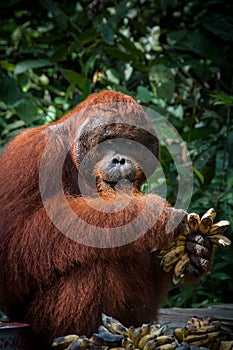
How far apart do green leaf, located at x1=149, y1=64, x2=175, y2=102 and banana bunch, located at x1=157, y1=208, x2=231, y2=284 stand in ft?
8.19

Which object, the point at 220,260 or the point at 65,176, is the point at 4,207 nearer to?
the point at 65,176

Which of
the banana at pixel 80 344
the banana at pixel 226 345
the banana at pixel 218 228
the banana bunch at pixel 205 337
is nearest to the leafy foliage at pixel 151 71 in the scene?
the banana at pixel 218 228

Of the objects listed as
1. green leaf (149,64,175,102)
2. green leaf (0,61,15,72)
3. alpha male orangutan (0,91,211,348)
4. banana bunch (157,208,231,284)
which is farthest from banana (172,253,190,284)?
green leaf (0,61,15,72)

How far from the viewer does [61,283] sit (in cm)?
302

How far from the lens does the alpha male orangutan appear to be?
295 centimetres

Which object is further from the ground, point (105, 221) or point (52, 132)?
point (52, 132)

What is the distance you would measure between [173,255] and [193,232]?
161 millimetres

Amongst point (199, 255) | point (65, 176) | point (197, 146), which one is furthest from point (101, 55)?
point (199, 255)

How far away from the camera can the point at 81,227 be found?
9.73 ft

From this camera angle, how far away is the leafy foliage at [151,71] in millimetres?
5180

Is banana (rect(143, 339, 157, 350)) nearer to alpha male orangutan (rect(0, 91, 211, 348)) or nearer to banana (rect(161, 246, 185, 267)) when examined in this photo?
alpha male orangutan (rect(0, 91, 211, 348))

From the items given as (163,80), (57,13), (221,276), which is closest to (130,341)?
(221,276)

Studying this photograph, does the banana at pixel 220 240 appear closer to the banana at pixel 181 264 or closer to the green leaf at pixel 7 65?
the banana at pixel 181 264

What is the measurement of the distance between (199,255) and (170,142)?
2.30m
